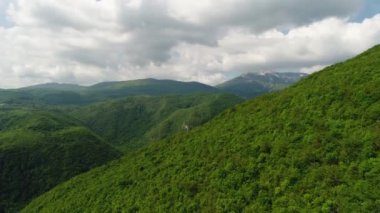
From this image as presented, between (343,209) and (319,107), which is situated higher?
(319,107)

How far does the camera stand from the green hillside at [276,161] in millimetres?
28938

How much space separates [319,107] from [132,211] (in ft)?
89.1

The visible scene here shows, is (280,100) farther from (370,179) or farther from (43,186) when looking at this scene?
(43,186)

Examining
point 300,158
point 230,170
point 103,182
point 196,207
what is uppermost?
point 300,158

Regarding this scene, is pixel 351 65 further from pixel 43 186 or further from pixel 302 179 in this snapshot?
pixel 43 186

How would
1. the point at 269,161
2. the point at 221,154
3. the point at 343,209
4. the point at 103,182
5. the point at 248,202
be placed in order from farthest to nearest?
1. the point at 103,182
2. the point at 221,154
3. the point at 269,161
4. the point at 248,202
5. the point at 343,209

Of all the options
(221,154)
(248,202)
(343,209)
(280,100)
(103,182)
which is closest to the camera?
(343,209)

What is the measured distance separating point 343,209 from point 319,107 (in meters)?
17.5

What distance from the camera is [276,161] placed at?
36.0 meters

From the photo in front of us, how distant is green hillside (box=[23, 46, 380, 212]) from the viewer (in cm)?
2894

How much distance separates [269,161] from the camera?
36906 millimetres

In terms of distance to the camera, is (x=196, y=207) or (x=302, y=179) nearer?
(x=302, y=179)

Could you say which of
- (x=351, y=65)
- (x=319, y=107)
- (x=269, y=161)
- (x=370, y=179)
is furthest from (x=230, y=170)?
(x=351, y=65)

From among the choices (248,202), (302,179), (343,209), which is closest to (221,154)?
(248,202)
